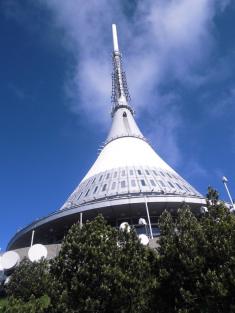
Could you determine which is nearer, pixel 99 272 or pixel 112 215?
pixel 99 272

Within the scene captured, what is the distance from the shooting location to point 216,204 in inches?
679

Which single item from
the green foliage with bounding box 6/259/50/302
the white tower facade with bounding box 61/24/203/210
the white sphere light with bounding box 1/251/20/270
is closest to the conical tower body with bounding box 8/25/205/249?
the white tower facade with bounding box 61/24/203/210

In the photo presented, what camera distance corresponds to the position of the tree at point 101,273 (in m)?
15.0

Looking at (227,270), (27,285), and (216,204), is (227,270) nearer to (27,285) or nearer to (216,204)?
(216,204)

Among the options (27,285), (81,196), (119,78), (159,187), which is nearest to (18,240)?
(81,196)

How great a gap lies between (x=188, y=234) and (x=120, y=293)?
413 centimetres

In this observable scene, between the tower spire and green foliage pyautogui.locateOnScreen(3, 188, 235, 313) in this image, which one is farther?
the tower spire

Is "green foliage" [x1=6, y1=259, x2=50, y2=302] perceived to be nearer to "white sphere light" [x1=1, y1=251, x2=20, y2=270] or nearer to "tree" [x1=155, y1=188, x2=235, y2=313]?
"white sphere light" [x1=1, y1=251, x2=20, y2=270]

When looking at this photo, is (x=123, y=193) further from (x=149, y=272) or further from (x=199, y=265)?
(x=199, y=265)

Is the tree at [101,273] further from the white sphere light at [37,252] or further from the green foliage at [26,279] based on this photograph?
the white sphere light at [37,252]

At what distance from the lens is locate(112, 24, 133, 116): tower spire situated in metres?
76.5

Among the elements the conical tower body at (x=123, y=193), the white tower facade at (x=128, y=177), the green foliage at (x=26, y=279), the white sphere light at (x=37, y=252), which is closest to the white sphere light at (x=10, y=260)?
the white sphere light at (x=37, y=252)

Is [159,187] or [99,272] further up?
[159,187]

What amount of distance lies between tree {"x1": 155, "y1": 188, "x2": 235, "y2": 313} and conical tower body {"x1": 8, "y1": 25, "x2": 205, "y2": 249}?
15344mm
